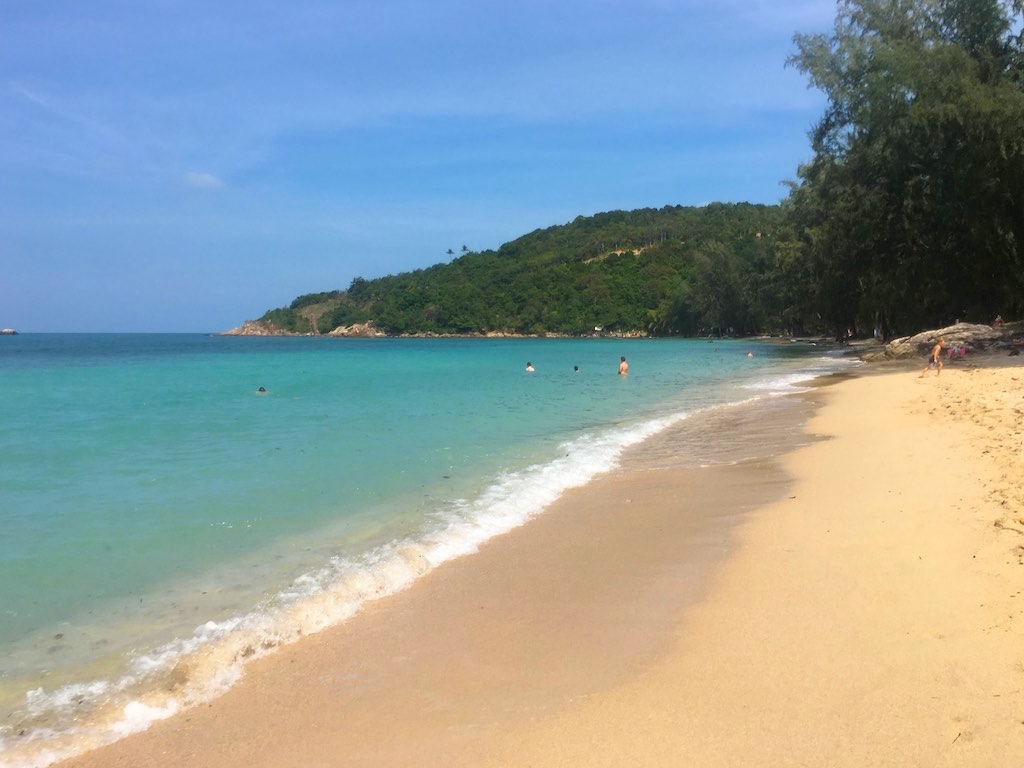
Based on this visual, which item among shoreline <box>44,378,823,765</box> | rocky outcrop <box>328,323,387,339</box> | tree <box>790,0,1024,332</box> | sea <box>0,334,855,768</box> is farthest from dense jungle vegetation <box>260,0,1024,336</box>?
rocky outcrop <box>328,323,387,339</box>

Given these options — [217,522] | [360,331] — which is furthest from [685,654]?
[360,331]

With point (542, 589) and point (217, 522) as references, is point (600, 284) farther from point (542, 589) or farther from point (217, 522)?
point (542, 589)

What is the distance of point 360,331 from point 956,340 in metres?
160

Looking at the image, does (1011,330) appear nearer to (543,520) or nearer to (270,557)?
(543,520)

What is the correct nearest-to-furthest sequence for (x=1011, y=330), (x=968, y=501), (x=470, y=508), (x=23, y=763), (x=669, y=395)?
(x=23, y=763)
(x=968, y=501)
(x=470, y=508)
(x=669, y=395)
(x=1011, y=330)

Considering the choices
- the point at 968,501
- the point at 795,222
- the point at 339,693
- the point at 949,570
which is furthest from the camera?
the point at 795,222

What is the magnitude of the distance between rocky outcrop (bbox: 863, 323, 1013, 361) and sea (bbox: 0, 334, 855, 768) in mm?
11238

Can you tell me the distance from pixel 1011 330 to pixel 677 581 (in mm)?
27530

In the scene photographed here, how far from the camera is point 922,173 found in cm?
3025

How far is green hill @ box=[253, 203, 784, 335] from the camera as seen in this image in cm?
9219

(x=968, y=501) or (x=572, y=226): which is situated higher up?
(x=572, y=226)

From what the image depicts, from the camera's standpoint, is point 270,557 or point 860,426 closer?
point 270,557

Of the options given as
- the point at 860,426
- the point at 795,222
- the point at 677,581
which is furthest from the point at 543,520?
the point at 795,222

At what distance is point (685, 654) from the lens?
411 cm
